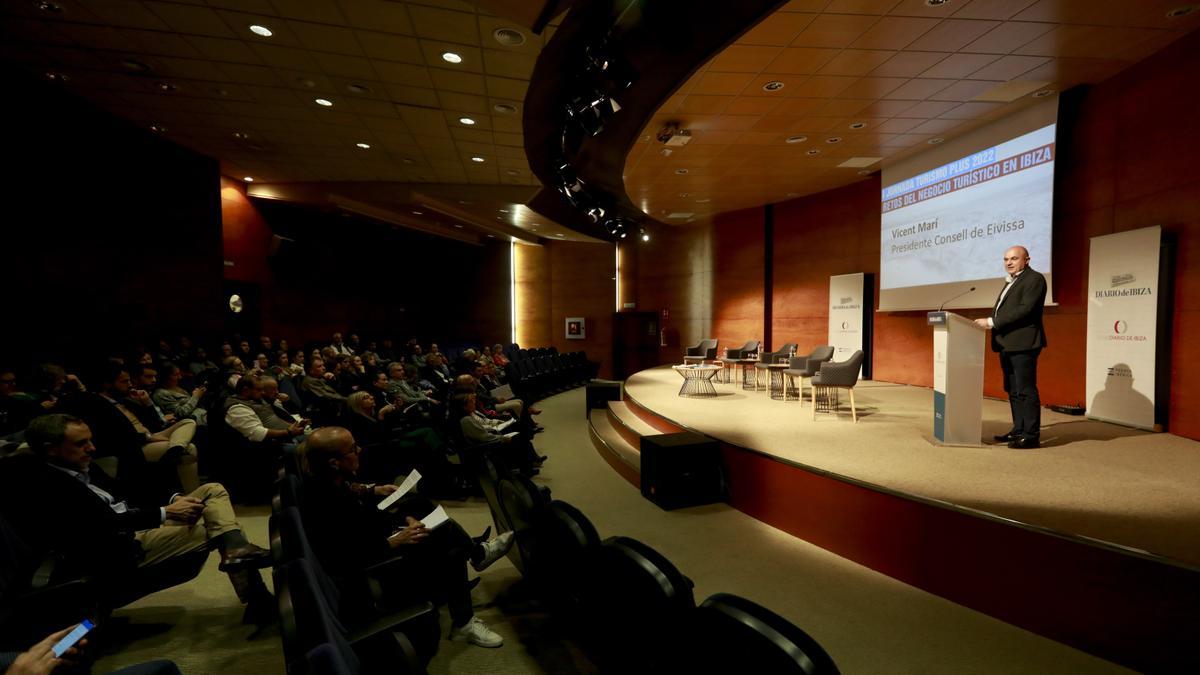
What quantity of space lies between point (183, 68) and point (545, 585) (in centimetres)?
649

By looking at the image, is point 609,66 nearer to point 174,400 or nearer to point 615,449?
point 615,449

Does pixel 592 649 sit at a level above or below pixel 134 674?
below

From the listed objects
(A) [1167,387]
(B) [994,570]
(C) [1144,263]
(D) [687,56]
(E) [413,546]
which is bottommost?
(B) [994,570]

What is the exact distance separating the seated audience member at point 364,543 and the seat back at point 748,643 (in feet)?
4.13

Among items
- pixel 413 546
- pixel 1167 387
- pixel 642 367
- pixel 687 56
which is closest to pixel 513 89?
pixel 687 56

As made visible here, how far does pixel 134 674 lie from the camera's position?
125cm

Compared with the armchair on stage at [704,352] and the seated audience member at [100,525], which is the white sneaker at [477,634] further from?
the armchair on stage at [704,352]

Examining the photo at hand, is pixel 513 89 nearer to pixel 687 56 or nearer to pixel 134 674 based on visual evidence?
pixel 687 56

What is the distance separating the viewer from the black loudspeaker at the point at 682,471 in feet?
12.5

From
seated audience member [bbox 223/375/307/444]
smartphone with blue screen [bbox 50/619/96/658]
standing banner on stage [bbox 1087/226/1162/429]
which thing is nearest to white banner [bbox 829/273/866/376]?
standing banner on stage [bbox 1087/226/1162/429]

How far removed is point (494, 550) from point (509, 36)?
424 centimetres

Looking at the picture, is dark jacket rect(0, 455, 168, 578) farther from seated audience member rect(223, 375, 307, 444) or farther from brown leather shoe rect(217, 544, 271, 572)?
seated audience member rect(223, 375, 307, 444)

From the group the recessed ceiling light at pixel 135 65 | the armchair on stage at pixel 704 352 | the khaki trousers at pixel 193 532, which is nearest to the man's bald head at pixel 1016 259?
the khaki trousers at pixel 193 532

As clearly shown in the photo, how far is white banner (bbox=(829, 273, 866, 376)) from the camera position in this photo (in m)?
8.74
